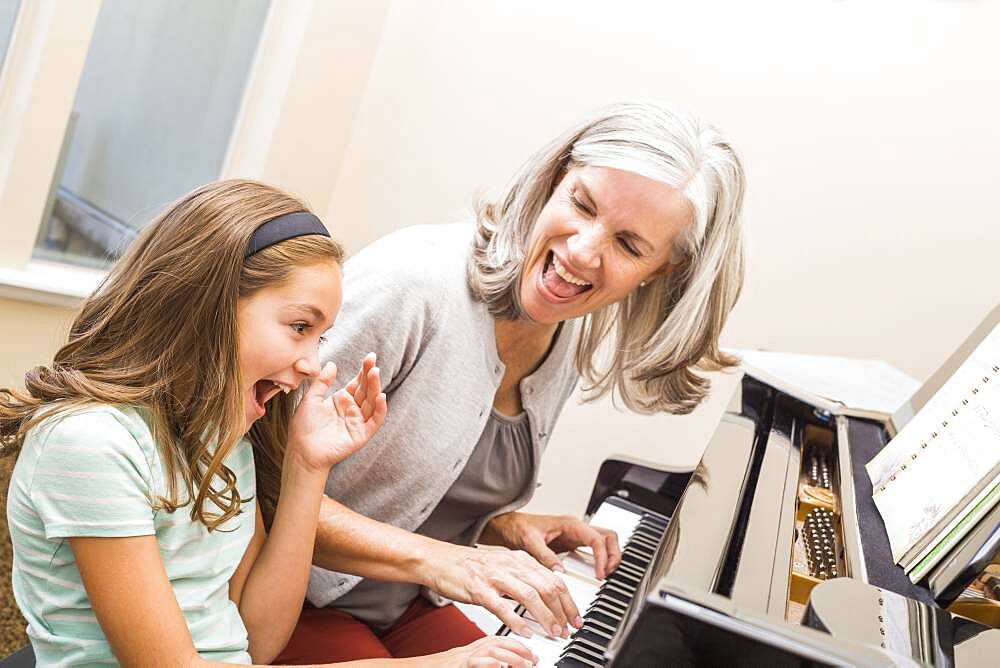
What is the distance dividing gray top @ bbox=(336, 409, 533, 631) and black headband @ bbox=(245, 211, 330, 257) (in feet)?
1.96

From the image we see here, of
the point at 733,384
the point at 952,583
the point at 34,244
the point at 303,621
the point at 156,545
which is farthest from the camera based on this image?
the point at 733,384

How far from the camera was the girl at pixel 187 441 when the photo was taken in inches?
47.1

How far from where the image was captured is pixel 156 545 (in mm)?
1226

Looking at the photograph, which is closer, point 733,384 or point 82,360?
point 82,360

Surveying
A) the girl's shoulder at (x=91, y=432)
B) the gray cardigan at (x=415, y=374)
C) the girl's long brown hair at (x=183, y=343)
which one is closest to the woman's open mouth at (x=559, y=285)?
the gray cardigan at (x=415, y=374)

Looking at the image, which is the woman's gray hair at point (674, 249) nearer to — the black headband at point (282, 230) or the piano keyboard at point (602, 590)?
the piano keyboard at point (602, 590)

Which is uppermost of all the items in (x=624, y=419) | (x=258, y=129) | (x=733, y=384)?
(x=258, y=129)

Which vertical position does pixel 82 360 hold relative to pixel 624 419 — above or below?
above

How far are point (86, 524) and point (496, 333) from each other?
2.70ft

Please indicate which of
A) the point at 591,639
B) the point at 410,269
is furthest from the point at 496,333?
the point at 591,639

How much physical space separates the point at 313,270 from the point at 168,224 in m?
0.19

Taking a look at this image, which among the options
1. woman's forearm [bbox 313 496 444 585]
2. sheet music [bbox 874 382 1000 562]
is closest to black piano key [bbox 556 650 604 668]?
woman's forearm [bbox 313 496 444 585]

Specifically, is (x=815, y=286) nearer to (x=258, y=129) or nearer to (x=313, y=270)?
(x=258, y=129)

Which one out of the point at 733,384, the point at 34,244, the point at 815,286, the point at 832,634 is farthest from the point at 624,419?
the point at 832,634
